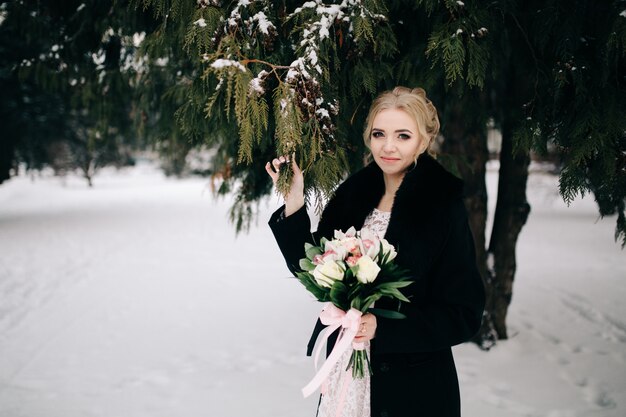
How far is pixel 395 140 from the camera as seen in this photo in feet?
6.43

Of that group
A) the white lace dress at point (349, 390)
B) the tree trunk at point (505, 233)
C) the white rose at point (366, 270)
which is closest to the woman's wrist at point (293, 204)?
the white lace dress at point (349, 390)

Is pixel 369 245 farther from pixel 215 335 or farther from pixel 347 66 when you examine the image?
pixel 215 335

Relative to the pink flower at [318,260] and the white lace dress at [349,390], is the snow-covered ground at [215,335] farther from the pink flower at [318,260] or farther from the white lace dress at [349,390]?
the pink flower at [318,260]

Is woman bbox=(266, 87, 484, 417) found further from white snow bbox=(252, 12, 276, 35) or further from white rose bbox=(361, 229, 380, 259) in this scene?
white snow bbox=(252, 12, 276, 35)

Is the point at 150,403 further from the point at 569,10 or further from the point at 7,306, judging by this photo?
the point at 569,10

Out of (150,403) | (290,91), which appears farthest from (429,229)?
(150,403)

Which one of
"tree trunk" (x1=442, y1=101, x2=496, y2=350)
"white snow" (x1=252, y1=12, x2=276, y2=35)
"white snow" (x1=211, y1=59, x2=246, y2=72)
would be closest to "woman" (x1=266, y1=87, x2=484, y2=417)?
"white snow" (x1=211, y1=59, x2=246, y2=72)

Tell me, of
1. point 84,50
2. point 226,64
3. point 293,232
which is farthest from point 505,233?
point 84,50

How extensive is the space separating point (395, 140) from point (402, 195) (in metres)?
0.24

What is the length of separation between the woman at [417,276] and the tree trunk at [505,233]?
111 inches

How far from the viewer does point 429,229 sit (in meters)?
1.89

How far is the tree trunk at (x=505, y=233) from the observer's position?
4492 millimetres

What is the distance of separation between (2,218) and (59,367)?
1184 cm

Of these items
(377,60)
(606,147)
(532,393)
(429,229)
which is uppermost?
(377,60)
